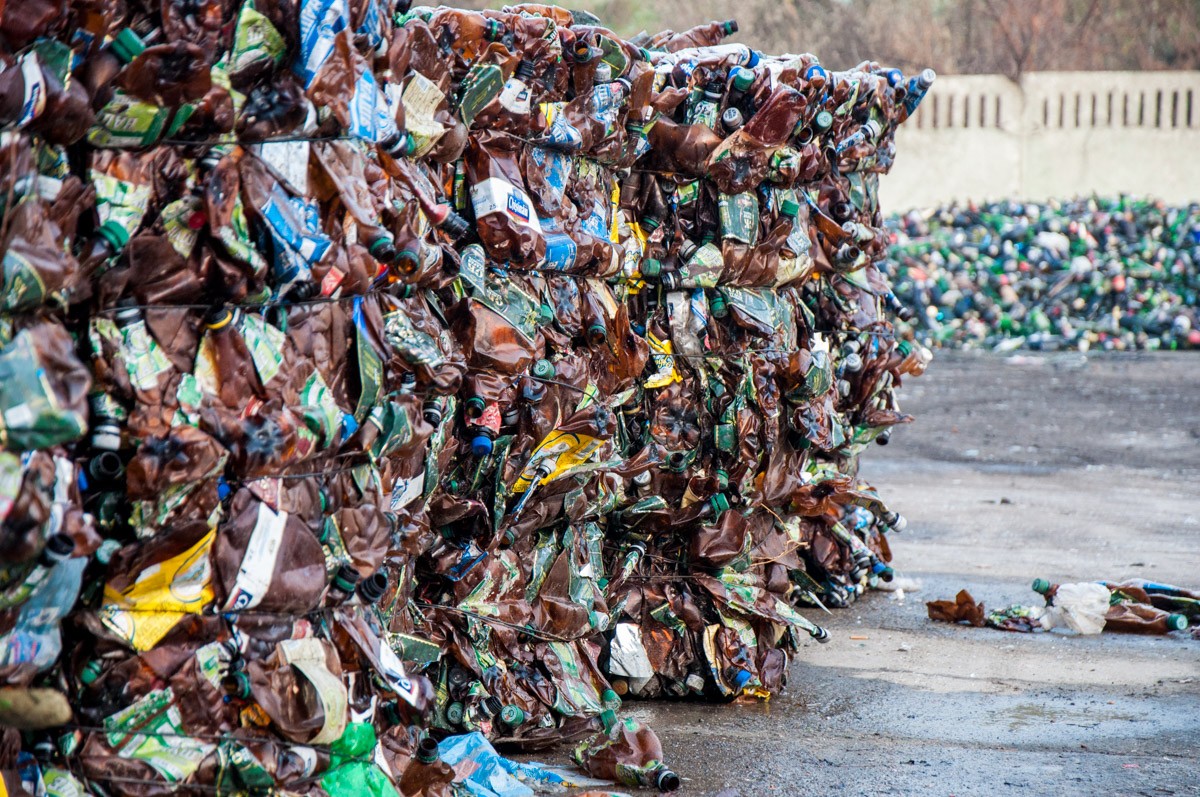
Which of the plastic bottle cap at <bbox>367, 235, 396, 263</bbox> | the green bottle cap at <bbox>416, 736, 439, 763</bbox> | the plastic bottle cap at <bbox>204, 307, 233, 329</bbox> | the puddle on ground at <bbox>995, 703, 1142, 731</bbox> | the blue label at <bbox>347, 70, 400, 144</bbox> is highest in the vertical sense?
the blue label at <bbox>347, 70, 400, 144</bbox>

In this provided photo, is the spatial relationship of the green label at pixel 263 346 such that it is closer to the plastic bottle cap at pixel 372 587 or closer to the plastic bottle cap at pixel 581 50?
the plastic bottle cap at pixel 372 587

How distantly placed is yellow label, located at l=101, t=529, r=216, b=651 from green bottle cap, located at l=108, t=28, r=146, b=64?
814 millimetres

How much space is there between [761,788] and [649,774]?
0.29 meters

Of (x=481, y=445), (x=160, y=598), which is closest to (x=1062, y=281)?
(x=481, y=445)

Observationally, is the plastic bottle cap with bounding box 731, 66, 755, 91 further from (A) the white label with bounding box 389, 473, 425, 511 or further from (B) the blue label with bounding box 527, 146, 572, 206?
(A) the white label with bounding box 389, 473, 425, 511

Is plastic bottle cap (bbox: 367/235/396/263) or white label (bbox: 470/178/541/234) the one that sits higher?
plastic bottle cap (bbox: 367/235/396/263)

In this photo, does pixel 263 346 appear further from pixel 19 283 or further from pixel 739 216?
pixel 739 216

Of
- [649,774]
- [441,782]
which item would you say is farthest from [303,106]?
[649,774]

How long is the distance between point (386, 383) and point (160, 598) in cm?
62

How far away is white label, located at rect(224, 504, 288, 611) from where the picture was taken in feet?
7.95

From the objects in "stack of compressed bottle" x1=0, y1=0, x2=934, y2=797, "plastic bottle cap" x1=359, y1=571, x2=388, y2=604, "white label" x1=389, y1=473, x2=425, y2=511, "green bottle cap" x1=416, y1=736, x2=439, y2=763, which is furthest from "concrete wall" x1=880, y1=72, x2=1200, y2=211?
"plastic bottle cap" x1=359, y1=571, x2=388, y2=604

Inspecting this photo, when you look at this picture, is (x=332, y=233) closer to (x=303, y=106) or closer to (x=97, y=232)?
(x=303, y=106)

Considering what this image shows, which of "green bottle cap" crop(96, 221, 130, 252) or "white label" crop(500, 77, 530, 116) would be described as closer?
"green bottle cap" crop(96, 221, 130, 252)

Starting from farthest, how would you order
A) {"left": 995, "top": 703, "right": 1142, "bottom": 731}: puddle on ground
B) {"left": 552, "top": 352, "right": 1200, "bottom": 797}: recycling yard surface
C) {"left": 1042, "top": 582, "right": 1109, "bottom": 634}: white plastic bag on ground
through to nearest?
{"left": 1042, "top": 582, "right": 1109, "bottom": 634}: white plastic bag on ground, {"left": 995, "top": 703, "right": 1142, "bottom": 731}: puddle on ground, {"left": 552, "top": 352, "right": 1200, "bottom": 797}: recycling yard surface
